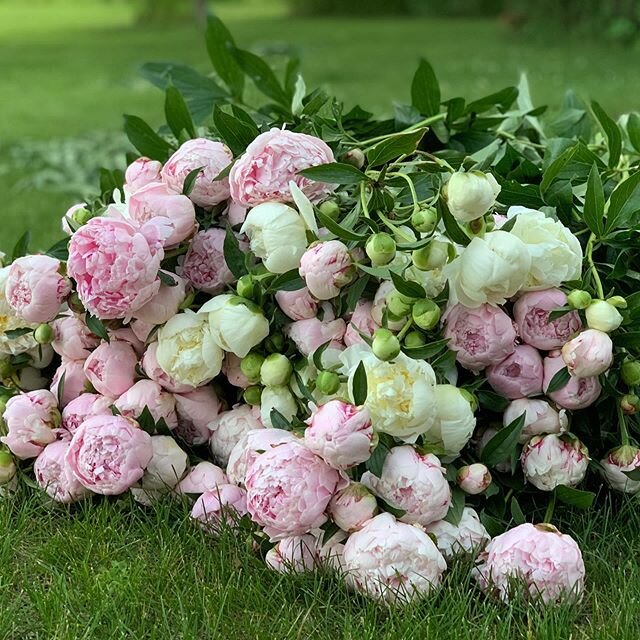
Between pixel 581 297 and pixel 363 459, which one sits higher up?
pixel 581 297

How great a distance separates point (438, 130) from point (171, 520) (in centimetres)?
86

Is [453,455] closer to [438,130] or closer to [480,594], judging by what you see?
[480,594]

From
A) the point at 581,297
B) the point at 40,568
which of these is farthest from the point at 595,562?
the point at 40,568

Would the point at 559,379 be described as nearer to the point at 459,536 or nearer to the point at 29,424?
the point at 459,536

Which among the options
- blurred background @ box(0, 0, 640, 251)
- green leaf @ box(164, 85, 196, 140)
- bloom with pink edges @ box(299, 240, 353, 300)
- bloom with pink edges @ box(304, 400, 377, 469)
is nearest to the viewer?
bloom with pink edges @ box(304, 400, 377, 469)

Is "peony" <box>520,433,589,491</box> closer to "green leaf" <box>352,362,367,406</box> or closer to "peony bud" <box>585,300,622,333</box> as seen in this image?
"peony bud" <box>585,300,622,333</box>

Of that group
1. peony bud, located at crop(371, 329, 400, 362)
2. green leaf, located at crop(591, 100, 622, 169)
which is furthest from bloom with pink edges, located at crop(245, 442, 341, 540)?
green leaf, located at crop(591, 100, 622, 169)

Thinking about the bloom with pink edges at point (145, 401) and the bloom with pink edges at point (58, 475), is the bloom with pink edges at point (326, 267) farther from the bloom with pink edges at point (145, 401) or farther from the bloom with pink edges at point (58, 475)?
the bloom with pink edges at point (58, 475)

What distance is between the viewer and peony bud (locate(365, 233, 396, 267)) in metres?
1.20

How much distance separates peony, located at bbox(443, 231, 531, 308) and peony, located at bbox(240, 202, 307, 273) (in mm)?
203

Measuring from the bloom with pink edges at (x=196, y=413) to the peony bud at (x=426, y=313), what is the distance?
38 cm

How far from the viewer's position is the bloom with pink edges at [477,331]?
1279mm

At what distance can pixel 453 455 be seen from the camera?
4.19ft

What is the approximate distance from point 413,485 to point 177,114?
83 cm
